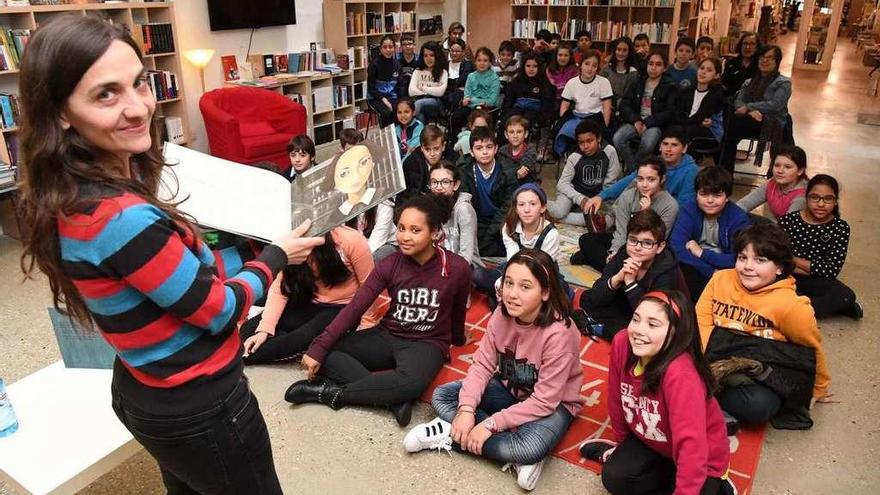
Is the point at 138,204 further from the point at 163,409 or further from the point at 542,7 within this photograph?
the point at 542,7

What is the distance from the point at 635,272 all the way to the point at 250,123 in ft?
12.8

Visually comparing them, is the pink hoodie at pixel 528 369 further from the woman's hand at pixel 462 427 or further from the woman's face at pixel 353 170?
the woman's face at pixel 353 170

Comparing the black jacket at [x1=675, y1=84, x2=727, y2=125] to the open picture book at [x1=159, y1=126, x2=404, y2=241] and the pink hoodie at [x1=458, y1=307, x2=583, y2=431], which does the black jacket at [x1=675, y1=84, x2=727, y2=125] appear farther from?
the open picture book at [x1=159, y1=126, x2=404, y2=241]

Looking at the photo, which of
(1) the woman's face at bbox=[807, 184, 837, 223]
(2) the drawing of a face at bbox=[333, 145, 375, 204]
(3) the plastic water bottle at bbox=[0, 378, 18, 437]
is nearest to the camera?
(2) the drawing of a face at bbox=[333, 145, 375, 204]

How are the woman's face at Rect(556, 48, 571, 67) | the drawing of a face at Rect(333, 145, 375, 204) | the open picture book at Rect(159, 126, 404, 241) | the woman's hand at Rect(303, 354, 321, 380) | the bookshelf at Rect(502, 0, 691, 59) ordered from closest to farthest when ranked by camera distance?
the open picture book at Rect(159, 126, 404, 241), the drawing of a face at Rect(333, 145, 375, 204), the woman's hand at Rect(303, 354, 321, 380), the woman's face at Rect(556, 48, 571, 67), the bookshelf at Rect(502, 0, 691, 59)

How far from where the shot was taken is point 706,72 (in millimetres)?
5285

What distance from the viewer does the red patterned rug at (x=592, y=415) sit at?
222 cm

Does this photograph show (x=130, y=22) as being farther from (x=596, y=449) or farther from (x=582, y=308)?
(x=596, y=449)

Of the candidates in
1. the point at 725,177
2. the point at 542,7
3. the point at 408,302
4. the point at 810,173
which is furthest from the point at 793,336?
the point at 542,7

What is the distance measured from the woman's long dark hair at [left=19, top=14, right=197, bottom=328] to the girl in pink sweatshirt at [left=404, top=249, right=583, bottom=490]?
4.81 ft

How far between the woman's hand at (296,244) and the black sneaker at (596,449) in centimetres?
134

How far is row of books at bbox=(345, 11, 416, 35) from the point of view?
23.0 feet

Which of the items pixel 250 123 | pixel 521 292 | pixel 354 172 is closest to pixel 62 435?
pixel 354 172

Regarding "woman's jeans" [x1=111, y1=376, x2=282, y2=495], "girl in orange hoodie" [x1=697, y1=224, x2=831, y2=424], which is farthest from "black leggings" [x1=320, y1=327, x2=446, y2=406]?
"woman's jeans" [x1=111, y1=376, x2=282, y2=495]
